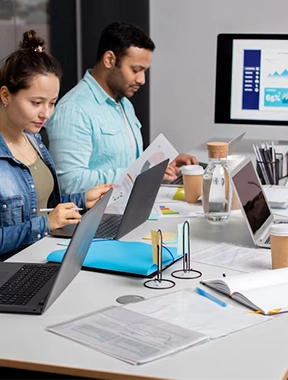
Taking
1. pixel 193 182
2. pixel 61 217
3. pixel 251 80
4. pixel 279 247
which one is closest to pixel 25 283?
pixel 61 217

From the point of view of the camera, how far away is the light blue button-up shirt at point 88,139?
2.84 m

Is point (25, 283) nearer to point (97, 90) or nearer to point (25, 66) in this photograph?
point (25, 66)

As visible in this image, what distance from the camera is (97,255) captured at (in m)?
1.80

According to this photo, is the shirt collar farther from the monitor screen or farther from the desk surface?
the desk surface

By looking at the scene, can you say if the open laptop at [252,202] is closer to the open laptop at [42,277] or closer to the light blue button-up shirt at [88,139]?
the open laptop at [42,277]

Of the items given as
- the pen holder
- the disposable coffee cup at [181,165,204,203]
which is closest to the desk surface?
the disposable coffee cup at [181,165,204,203]

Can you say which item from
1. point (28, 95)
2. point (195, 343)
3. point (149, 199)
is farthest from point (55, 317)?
point (28, 95)

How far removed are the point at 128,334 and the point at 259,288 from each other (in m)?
0.37

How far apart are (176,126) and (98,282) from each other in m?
2.81

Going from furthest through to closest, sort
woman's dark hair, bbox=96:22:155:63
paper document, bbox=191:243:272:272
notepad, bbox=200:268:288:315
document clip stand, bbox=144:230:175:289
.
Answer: woman's dark hair, bbox=96:22:155:63
paper document, bbox=191:243:272:272
document clip stand, bbox=144:230:175:289
notepad, bbox=200:268:288:315

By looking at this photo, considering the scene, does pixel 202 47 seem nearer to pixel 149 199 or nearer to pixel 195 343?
pixel 149 199

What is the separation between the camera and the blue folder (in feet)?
5.60

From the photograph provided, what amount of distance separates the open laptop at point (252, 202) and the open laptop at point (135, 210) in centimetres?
27

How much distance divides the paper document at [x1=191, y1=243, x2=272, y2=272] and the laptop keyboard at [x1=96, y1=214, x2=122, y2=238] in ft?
0.94
